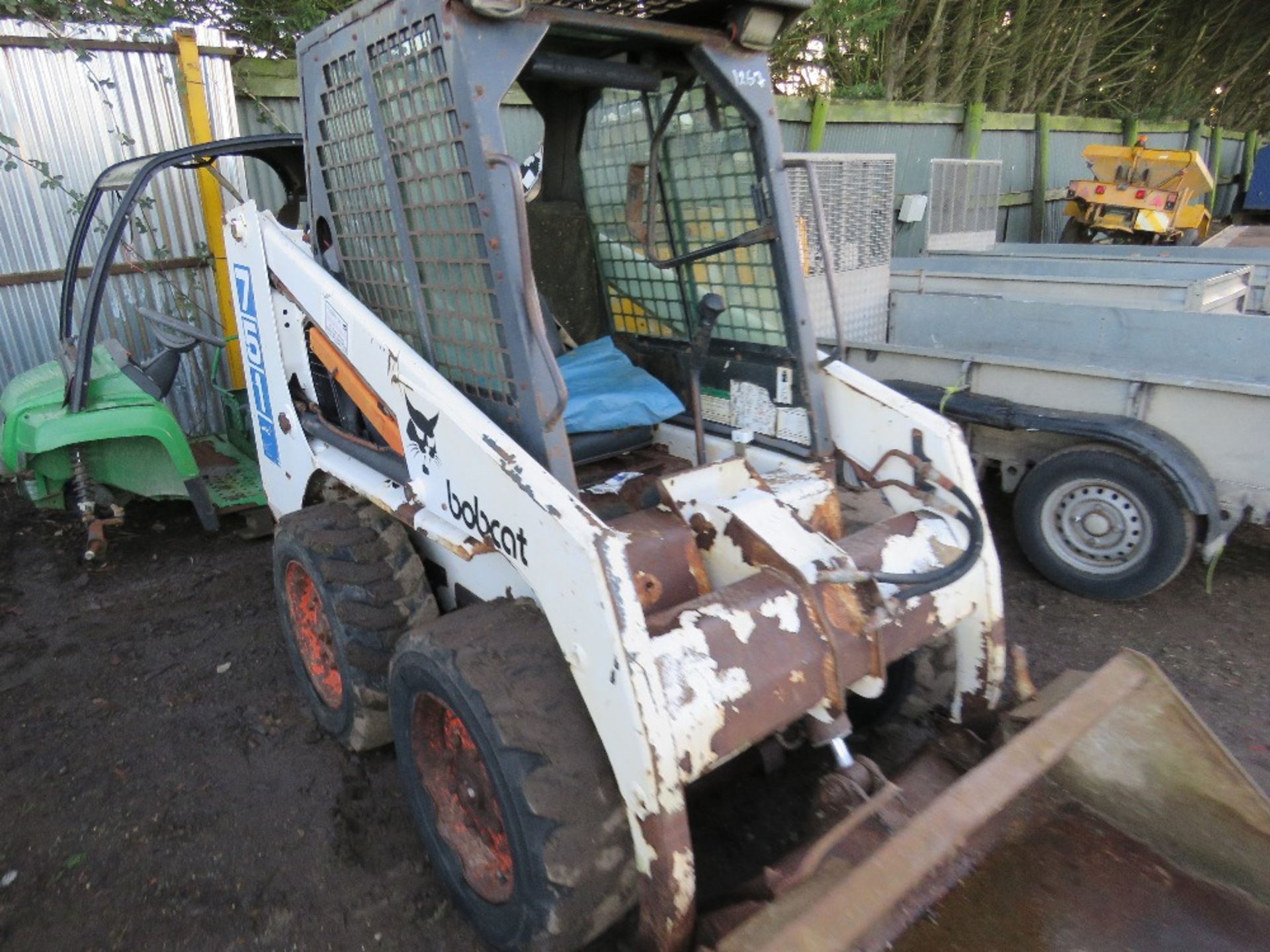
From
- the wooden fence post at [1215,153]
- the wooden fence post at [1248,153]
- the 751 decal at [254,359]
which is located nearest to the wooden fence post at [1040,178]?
the wooden fence post at [1215,153]

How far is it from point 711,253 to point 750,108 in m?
0.49

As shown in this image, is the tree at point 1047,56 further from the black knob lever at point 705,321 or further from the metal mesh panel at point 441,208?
the metal mesh panel at point 441,208

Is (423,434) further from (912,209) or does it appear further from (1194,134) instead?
(1194,134)

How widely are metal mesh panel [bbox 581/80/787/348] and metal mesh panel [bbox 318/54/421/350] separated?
0.96m

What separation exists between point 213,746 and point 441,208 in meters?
2.19

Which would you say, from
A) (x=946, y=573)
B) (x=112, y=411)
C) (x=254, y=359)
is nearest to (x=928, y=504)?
(x=946, y=573)

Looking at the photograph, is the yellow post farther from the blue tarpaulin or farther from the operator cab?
the blue tarpaulin

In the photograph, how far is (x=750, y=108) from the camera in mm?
2480

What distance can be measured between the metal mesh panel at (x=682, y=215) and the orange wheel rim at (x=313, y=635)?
1.56 meters

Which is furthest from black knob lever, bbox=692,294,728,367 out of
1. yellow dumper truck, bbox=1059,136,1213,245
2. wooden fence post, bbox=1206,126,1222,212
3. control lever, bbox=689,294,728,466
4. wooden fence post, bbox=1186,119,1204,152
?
wooden fence post, bbox=1206,126,1222,212

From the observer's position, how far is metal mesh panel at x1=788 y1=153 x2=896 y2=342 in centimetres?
536

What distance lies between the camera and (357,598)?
270cm

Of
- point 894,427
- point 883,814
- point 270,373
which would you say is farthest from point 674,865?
point 270,373

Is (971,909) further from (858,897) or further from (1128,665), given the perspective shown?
(1128,665)
